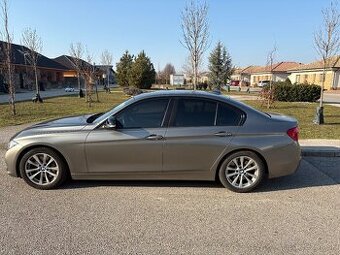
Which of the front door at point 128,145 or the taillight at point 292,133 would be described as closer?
the front door at point 128,145

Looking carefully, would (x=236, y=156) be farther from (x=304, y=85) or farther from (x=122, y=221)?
(x=304, y=85)

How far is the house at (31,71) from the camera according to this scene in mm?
43047

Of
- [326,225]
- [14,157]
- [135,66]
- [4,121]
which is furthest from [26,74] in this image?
[326,225]

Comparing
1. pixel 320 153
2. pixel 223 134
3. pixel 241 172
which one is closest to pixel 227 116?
pixel 223 134

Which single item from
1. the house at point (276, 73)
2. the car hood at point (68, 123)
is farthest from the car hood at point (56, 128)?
the house at point (276, 73)

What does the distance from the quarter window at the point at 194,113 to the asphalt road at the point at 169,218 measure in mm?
1035

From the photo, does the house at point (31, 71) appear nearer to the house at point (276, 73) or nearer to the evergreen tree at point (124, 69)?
the evergreen tree at point (124, 69)

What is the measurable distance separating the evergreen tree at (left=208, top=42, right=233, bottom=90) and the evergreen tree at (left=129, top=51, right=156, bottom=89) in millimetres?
10799

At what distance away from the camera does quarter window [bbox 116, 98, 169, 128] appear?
15.5ft

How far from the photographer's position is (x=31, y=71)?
45250mm

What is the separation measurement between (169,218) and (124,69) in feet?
148

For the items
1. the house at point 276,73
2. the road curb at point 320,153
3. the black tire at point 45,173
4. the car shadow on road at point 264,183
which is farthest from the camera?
the house at point 276,73

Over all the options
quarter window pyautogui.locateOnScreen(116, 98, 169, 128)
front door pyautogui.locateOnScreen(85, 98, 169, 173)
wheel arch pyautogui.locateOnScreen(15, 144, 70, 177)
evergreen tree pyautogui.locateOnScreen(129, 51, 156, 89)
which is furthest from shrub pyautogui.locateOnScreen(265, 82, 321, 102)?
evergreen tree pyautogui.locateOnScreen(129, 51, 156, 89)

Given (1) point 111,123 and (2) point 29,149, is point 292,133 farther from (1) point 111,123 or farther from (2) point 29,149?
(2) point 29,149
